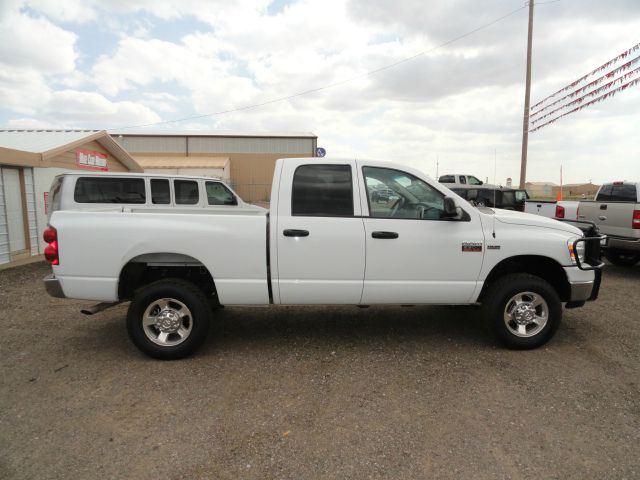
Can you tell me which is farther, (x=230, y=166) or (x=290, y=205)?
(x=230, y=166)

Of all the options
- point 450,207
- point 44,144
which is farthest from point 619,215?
point 44,144

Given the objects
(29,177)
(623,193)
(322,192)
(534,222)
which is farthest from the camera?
(29,177)

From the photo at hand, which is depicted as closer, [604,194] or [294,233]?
[294,233]

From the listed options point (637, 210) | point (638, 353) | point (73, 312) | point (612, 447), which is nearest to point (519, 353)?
point (638, 353)

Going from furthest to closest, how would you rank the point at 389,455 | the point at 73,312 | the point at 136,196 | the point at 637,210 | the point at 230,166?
1. the point at 230,166
2. the point at 136,196
3. the point at 637,210
4. the point at 73,312
5. the point at 389,455

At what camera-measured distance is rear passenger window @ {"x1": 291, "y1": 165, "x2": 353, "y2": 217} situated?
402 cm

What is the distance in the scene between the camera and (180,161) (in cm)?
3619

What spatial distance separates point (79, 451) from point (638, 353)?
5060 millimetres

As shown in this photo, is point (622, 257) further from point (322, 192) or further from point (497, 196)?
point (322, 192)

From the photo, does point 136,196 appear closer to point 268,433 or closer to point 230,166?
point 268,433

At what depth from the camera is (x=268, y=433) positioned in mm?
2908

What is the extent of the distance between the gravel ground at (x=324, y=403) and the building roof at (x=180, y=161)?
3102 centimetres

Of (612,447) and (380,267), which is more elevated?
(380,267)

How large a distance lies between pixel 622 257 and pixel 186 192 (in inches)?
371
